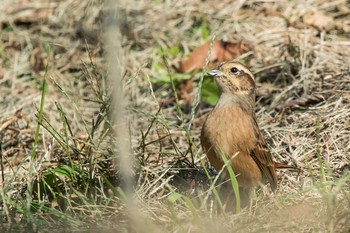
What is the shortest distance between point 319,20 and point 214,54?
1.37 metres

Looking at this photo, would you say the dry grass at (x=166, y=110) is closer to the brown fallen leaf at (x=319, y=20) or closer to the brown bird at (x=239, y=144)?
the brown fallen leaf at (x=319, y=20)

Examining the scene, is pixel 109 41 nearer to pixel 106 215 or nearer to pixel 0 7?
pixel 106 215

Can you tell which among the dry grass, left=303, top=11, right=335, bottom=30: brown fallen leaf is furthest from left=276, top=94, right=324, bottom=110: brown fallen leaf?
left=303, top=11, right=335, bottom=30: brown fallen leaf

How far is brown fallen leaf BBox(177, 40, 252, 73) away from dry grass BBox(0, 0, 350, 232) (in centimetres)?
15

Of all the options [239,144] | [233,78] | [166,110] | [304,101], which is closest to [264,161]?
[239,144]

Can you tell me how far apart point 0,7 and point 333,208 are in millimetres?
5988

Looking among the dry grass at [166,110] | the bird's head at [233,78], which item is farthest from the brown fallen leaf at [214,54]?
the bird's head at [233,78]

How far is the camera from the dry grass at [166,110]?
510 centimetres

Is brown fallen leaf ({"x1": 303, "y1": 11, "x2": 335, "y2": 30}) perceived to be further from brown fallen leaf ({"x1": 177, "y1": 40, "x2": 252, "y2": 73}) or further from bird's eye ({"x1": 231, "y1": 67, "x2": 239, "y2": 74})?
bird's eye ({"x1": 231, "y1": 67, "x2": 239, "y2": 74})

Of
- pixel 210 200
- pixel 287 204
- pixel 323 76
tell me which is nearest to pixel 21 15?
pixel 323 76

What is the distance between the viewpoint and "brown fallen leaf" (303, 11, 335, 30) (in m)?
8.48

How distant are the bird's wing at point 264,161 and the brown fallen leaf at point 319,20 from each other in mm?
3101

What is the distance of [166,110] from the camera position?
7.82 m

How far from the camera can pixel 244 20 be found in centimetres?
884
